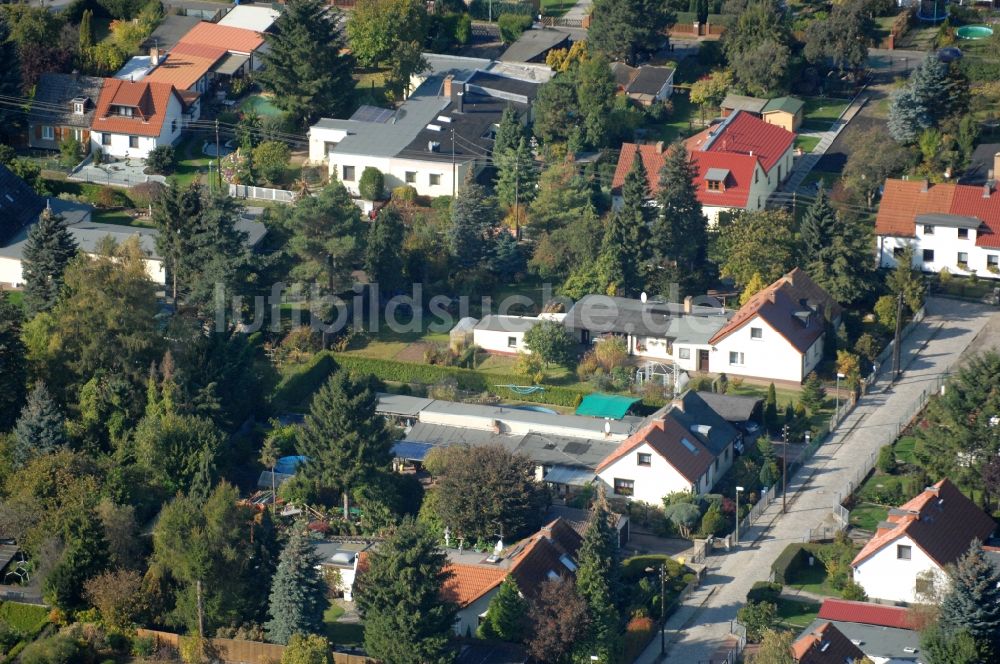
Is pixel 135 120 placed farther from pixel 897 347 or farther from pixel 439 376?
pixel 897 347

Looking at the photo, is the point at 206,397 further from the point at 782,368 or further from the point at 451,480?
the point at 782,368

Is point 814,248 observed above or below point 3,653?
above

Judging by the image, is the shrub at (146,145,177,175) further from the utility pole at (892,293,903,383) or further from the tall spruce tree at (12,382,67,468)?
the utility pole at (892,293,903,383)

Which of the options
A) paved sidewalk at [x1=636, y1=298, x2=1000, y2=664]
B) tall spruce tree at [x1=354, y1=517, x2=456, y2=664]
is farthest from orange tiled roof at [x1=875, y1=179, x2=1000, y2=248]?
tall spruce tree at [x1=354, y1=517, x2=456, y2=664]

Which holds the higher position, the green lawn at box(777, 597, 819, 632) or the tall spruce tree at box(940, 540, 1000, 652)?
the tall spruce tree at box(940, 540, 1000, 652)

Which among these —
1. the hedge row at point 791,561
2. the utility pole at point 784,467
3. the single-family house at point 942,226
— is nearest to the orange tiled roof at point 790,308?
the utility pole at point 784,467

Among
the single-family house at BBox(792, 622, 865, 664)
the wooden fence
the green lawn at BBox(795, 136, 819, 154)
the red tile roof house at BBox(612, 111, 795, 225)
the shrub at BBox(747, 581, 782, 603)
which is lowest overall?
the wooden fence

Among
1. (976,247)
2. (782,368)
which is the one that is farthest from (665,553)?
(976,247)
